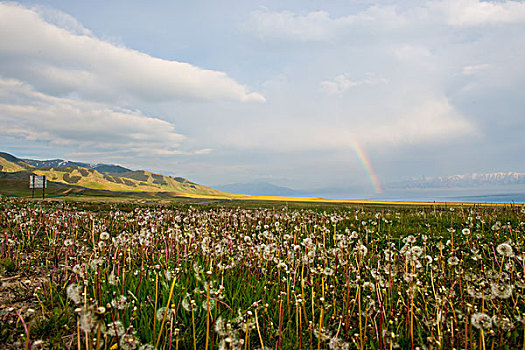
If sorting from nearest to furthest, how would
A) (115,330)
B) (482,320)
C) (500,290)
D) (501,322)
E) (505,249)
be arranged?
(115,330), (501,322), (482,320), (500,290), (505,249)

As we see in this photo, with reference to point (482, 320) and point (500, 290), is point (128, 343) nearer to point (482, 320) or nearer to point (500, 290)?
point (482, 320)

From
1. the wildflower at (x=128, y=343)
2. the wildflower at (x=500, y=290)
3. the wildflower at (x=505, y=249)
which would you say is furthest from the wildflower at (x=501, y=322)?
the wildflower at (x=128, y=343)

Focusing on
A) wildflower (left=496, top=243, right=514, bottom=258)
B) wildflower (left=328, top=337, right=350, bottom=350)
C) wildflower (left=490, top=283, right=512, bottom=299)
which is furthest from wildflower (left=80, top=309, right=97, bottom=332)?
wildflower (left=496, top=243, right=514, bottom=258)

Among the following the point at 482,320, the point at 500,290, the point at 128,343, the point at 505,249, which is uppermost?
the point at 505,249

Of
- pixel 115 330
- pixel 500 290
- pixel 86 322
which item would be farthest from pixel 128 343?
pixel 500 290

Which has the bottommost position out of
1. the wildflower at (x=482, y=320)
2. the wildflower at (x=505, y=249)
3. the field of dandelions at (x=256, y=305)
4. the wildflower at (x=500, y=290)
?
the field of dandelions at (x=256, y=305)

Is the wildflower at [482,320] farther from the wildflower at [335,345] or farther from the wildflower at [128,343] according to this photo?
the wildflower at [128,343]

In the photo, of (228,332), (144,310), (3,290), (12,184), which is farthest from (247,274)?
(12,184)

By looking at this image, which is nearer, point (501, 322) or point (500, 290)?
point (501, 322)

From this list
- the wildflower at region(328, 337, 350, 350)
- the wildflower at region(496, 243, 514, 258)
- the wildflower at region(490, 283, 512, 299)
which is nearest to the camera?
the wildflower at region(328, 337, 350, 350)

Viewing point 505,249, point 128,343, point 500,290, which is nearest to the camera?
point 128,343

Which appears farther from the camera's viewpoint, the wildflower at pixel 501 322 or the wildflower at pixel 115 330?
the wildflower at pixel 501 322

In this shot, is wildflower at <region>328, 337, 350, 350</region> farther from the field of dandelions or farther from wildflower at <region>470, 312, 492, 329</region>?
wildflower at <region>470, 312, 492, 329</region>

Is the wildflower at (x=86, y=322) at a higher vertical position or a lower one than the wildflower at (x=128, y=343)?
higher
